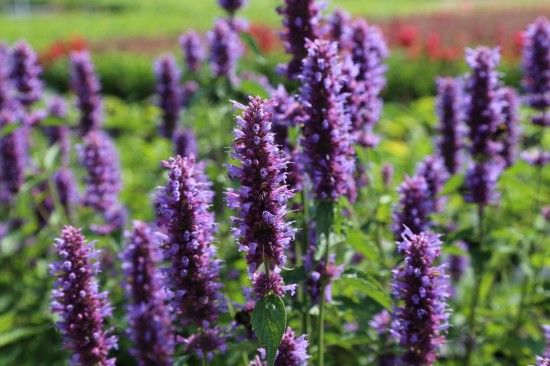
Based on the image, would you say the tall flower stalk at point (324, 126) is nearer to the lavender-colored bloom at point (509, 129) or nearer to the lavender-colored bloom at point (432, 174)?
the lavender-colored bloom at point (432, 174)

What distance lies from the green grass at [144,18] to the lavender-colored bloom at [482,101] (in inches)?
764

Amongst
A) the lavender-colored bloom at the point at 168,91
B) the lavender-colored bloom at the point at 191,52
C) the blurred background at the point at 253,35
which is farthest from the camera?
the blurred background at the point at 253,35

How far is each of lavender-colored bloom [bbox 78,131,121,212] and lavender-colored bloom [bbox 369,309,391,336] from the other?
2.51 metres

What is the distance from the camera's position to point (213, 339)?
350 centimetres

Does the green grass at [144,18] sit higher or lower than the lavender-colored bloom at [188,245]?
higher

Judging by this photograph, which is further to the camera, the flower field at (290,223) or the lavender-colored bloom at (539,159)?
the lavender-colored bloom at (539,159)

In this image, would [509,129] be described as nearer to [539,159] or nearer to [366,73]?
[539,159]

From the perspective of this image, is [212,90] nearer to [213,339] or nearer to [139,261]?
[139,261]

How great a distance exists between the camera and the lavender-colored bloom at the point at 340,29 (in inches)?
183

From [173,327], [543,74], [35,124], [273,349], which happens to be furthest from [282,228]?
[35,124]

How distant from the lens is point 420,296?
124 inches

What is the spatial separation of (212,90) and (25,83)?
1595 mm

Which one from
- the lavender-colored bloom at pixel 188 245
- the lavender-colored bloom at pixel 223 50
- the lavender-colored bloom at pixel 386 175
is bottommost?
the lavender-colored bloom at pixel 188 245

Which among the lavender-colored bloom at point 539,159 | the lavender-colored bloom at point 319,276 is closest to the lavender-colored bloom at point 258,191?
the lavender-colored bloom at point 319,276
